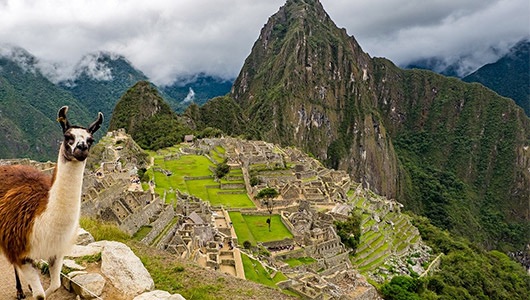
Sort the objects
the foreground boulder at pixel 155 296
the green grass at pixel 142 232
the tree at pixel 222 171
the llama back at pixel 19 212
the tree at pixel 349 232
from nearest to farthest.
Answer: the llama back at pixel 19 212, the foreground boulder at pixel 155 296, the green grass at pixel 142 232, the tree at pixel 349 232, the tree at pixel 222 171

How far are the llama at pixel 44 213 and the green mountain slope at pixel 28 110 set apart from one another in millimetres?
37080

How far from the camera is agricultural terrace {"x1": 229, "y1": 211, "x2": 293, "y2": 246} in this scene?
20.2 m

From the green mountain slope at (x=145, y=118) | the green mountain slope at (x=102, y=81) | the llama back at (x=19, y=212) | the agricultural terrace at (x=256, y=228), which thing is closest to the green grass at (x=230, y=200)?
the agricultural terrace at (x=256, y=228)

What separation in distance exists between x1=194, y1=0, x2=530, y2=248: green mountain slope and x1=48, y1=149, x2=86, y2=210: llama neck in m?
75.4

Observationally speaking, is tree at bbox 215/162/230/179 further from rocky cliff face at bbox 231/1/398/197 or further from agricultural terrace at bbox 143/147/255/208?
rocky cliff face at bbox 231/1/398/197

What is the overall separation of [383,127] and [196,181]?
346ft

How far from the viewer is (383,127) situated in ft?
416

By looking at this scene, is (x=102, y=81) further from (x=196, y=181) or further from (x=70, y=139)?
(x=70, y=139)

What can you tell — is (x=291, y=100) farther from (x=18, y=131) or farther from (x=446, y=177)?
(x=18, y=131)

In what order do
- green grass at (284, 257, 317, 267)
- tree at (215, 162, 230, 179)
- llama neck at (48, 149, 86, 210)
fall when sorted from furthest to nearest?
tree at (215, 162, 230, 179) < green grass at (284, 257, 317, 267) < llama neck at (48, 149, 86, 210)

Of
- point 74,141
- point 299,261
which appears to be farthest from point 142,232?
point 74,141

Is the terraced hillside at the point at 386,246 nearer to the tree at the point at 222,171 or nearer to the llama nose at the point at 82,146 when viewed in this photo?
the tree at the point at 222,171

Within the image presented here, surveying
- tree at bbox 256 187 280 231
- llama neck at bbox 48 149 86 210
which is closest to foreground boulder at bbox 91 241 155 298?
llama neck at bbox 48 149 86 210

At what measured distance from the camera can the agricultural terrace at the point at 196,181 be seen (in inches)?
1012
